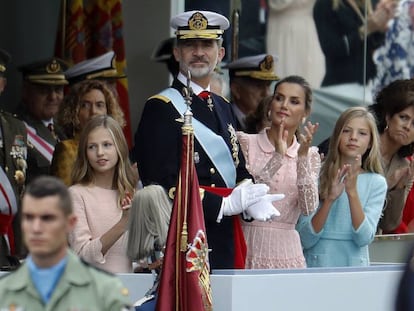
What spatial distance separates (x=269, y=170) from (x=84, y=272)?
11.1 ft

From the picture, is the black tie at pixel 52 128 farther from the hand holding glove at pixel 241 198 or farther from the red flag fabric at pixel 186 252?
the red flag fabric at pixel 186 252

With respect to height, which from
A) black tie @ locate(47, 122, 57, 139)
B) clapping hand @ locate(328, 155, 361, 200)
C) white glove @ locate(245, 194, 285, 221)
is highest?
black tie @ locate(47, 122, 57, 139)

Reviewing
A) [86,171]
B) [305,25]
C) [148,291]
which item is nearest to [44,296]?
[148,291]

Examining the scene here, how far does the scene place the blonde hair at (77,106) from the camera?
9.57 metres

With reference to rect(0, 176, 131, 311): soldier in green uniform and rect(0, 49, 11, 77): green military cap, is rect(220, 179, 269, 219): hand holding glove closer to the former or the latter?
rect(0, 49, 11, 77): green military cap

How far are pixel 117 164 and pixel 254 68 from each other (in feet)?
9.91

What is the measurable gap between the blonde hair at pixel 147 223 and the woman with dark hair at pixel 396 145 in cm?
266

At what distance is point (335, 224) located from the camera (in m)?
9.07

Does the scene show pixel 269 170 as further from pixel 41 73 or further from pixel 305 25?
pixel 305 25

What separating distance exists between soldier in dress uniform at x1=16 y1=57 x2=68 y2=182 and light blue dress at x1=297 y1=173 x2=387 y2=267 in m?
1.77

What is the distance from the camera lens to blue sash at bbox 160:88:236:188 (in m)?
8.34

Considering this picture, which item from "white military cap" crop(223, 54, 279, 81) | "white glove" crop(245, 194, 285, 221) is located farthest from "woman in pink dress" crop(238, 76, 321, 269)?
"white military cap" crop(223, 54, 279, 81)

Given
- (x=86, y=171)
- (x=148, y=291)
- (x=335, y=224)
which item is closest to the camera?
(x=148, y=291)

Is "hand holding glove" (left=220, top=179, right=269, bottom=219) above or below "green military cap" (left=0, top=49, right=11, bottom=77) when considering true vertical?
below
